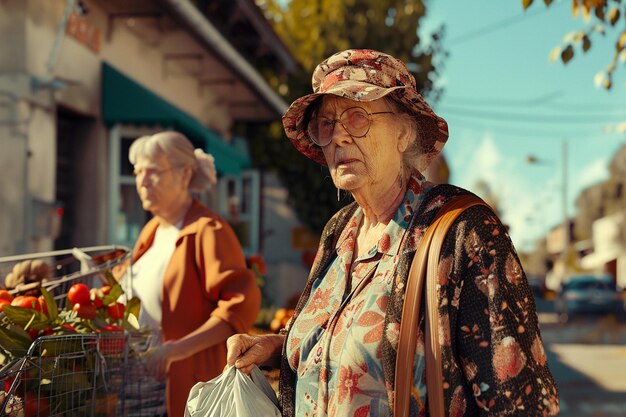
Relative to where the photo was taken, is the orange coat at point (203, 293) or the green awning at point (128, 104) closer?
the orange coat at point (203, 293)

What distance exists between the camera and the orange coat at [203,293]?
3.88m

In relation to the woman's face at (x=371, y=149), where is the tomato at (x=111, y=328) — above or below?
below

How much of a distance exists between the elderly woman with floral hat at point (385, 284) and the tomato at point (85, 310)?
2.16ft

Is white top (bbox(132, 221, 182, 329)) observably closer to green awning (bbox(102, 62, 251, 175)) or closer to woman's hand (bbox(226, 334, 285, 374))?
woman's hand (bbox(226, 334, 285, 374))

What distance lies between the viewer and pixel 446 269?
2207 millimetres

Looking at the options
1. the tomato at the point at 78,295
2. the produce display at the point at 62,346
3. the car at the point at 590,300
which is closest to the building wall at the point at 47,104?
the produce display at the point at 62,346

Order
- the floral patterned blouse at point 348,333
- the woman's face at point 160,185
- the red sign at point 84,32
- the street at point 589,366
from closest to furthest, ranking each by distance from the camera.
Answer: the floral patterned blouse at point 348,333, the woman's face at point 160,185, the red sign at point 84,32, the street at point 589,366

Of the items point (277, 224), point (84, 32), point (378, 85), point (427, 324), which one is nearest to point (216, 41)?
point (84, 32)

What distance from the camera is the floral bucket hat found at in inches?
99.9

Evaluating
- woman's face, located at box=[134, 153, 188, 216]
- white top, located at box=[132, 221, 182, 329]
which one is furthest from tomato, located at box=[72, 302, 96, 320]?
woman's face, located at box=[134, 153, 188, 216]

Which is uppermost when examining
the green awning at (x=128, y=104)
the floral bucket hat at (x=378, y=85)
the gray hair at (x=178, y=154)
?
the green awning at (x=128, y=104)

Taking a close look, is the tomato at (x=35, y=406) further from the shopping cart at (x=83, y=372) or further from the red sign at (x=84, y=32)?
the red sign at (x=84, y=32)

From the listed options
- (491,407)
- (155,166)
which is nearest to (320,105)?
(491,407)

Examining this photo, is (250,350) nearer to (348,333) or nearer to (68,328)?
(348,333)
